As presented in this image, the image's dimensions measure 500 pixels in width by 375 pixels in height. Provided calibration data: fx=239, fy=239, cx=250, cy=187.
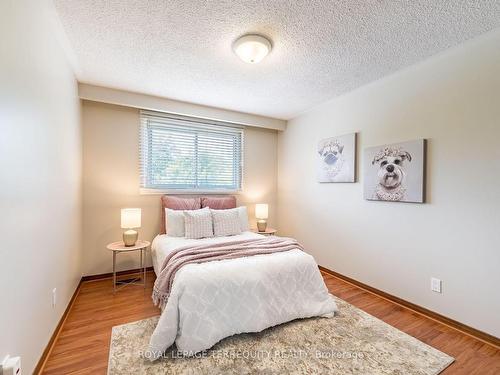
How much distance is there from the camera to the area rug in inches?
61.6

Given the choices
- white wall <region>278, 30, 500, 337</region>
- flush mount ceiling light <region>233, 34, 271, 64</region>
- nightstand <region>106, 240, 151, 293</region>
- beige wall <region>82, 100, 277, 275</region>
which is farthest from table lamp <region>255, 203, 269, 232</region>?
flush mount ceiling light <region>233, 34, 271, 64</region>

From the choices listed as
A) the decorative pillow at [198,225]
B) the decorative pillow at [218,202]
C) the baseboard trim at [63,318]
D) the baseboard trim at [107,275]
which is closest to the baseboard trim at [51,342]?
the baseboard trim at [63,318]

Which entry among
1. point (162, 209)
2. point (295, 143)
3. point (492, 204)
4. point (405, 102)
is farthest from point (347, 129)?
point (162, 209)

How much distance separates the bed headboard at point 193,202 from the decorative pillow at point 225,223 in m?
0.32

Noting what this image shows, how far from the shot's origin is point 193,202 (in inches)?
137

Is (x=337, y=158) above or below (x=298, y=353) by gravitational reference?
above

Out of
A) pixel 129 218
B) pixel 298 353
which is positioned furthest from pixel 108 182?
pixel 298 353

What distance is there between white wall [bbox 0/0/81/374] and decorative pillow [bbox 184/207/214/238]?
4.02 feet

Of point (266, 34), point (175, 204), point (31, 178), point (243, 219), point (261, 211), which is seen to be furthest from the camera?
point (261, 211)

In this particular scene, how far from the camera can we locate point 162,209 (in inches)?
135

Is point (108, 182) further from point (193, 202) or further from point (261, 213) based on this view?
point (261, 213)

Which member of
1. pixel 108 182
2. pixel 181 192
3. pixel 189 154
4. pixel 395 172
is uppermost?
pixel 189 154

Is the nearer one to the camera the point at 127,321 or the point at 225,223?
the point at 127,321

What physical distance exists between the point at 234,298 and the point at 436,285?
1892 mm
